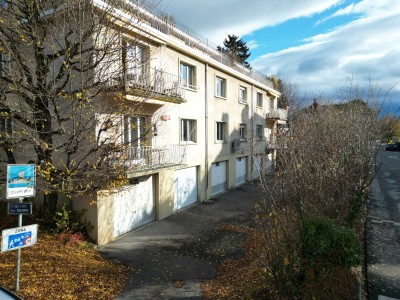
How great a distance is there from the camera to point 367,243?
8.88m

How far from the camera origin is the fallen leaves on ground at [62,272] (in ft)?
19.5

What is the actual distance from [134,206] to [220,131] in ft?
29.7

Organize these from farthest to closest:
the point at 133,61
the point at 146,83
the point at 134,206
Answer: the point at 134,206, the point at 146,83, the point at 133,61

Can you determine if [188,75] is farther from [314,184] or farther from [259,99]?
[259,99]

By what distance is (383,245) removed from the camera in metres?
8.73

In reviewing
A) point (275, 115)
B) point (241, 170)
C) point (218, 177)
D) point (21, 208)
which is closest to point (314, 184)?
point (21, 208)

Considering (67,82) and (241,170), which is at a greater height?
(67,82)

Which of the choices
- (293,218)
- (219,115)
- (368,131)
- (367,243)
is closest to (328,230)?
(293,218)

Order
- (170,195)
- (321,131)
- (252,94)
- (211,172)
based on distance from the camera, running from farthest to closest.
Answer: (252,94) → (211,172) → (170,195) → (321,131)

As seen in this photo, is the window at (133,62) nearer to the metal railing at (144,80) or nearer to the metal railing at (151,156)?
the metal railing at (144,80)

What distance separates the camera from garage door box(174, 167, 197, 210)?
45.1ft

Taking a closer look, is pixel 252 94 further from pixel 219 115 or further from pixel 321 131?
pixel 321 131

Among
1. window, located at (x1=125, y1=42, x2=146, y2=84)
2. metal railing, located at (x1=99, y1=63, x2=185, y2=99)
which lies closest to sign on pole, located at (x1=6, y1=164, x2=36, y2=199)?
metal railing, located at (x1=99, y1=63, x2=185, y2=99)

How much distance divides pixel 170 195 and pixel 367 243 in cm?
814
